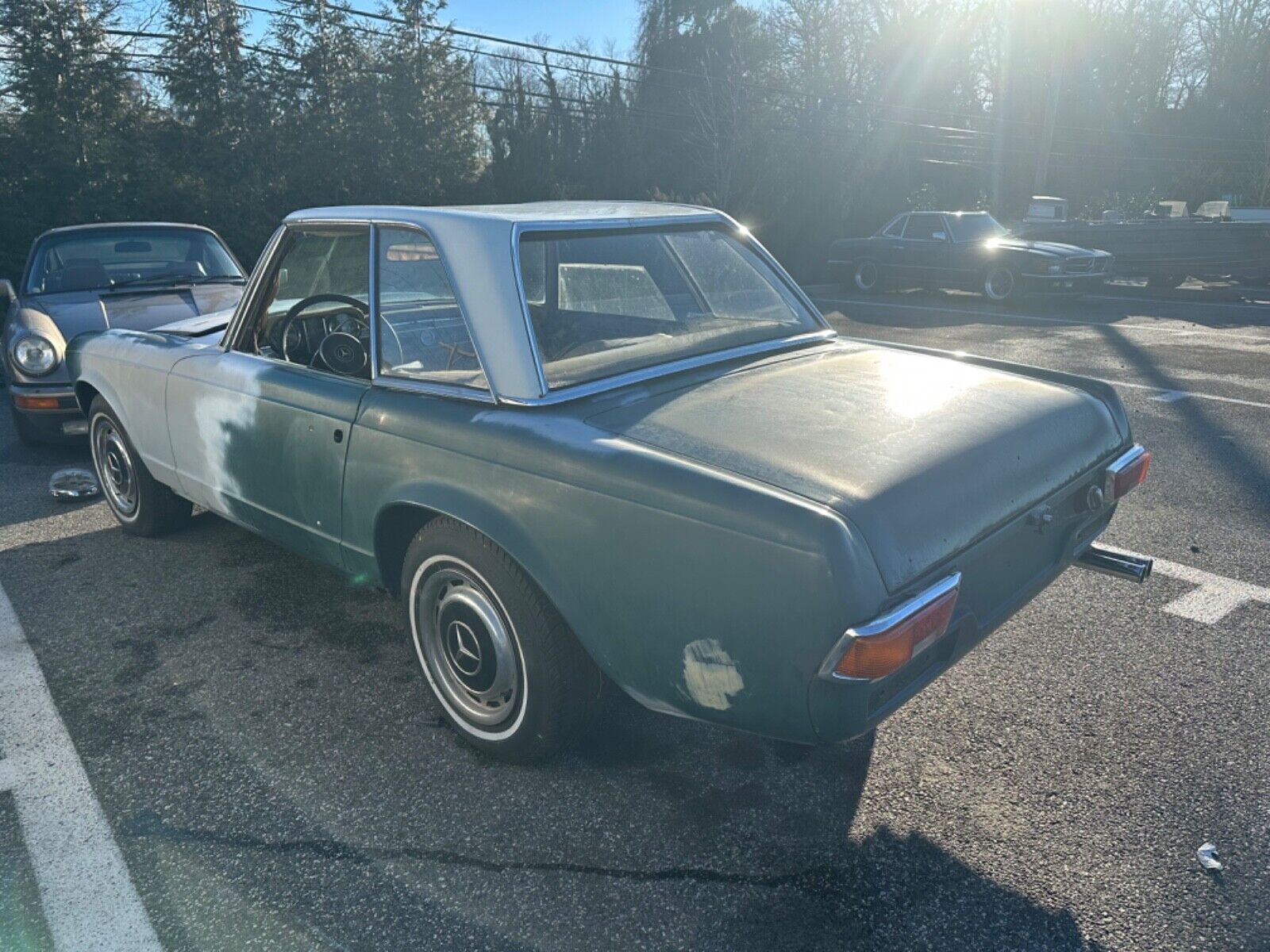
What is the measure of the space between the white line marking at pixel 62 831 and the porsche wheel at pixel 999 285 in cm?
1397

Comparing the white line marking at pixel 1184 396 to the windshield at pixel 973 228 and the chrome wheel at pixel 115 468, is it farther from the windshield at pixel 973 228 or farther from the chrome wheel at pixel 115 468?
the windshield at pixel 973 228

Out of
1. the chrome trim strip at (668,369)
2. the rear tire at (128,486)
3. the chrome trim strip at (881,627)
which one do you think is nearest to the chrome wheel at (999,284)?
the chrome trim strip at (668,369)

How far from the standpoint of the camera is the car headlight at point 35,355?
18.9ft

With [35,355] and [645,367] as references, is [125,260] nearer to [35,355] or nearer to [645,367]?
[35,355]

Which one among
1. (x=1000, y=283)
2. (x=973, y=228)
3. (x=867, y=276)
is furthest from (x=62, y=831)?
(x=867, y=276)

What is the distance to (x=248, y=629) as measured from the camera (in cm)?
357

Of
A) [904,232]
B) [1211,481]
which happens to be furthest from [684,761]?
[904,232]

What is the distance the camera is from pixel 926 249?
50.3ft

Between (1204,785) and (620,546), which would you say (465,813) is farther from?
(1204,785)

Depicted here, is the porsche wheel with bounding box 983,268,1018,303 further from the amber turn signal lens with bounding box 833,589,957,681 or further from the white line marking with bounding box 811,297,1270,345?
the amber turn signal lens with bounding box 833,589,957,681

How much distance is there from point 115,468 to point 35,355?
1.79 meters

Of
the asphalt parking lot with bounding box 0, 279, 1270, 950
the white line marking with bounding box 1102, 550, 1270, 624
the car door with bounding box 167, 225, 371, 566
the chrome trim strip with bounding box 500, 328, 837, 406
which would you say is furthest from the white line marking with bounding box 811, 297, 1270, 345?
the car door with bounding box 167, 225, 371, 566

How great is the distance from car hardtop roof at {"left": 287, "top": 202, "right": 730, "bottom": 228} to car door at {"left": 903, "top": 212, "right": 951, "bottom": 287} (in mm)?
12609

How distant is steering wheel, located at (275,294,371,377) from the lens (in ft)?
10.5
